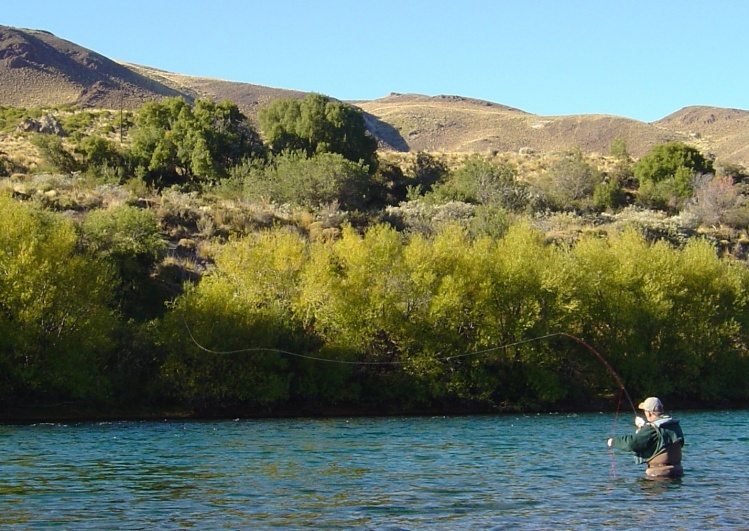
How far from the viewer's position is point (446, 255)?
156ft

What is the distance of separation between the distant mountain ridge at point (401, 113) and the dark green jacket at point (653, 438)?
337 feet

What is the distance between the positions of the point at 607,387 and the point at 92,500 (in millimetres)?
33161

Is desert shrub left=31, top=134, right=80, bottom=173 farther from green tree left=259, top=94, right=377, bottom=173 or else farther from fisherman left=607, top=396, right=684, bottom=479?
fisherman left=607, top=396, right=684, bottom=479

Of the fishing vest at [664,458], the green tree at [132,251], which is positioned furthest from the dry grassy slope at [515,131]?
the fishing vest at [664,458]

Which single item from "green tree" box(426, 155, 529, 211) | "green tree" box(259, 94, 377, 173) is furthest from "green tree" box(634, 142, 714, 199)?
"green tree" box(259, 94, 377, 173)

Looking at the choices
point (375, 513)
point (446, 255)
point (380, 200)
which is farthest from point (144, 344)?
point (380, 200)

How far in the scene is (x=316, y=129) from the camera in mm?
82938

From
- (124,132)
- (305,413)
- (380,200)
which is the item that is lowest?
(305,413)

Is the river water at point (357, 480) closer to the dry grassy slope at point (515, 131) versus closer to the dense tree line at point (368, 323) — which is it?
the dense tree line at point (368, 323)

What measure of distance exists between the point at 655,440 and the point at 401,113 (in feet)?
560

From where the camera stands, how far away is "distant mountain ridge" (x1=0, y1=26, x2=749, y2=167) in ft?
398

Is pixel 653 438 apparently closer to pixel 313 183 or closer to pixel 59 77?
pixel 313 183

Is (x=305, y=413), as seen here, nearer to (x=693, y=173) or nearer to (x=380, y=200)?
(x=380, y=200)

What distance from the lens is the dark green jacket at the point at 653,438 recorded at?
19094mm
